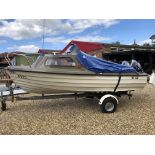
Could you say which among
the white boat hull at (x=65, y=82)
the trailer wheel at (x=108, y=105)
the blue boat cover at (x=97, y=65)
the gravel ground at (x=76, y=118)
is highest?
the blue boat cover at (x=97, y=65)

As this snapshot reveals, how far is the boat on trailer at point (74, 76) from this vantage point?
25.2 ft

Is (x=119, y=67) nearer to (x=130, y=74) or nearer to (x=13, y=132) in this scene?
(x=130, y=74)

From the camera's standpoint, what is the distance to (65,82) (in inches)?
304

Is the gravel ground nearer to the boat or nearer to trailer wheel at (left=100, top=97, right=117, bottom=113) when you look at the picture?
trailer wheel at (left=100, top=97, right=117, bottom=113)

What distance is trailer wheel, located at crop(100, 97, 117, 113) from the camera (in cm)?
779

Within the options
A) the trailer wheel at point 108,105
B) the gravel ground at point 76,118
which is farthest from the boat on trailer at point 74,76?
the gravel ground at point 76,118

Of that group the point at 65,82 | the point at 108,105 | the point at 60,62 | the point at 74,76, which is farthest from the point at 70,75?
the point at 108,105

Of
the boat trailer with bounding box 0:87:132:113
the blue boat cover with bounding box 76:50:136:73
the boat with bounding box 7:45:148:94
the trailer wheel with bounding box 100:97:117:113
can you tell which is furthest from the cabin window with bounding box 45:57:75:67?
the trailer wheel with bounding box 100:97:117:113

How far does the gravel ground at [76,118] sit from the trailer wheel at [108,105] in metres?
0.16

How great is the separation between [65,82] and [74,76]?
1.05ft

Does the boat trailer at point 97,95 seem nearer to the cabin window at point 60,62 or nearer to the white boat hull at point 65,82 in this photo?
the white boat hull at point 65,82

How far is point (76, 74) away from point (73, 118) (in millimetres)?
1287

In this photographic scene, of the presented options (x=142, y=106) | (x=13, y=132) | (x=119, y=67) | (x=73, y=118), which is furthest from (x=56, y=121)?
(x=142, y=106)

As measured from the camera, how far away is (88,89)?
7949mm
